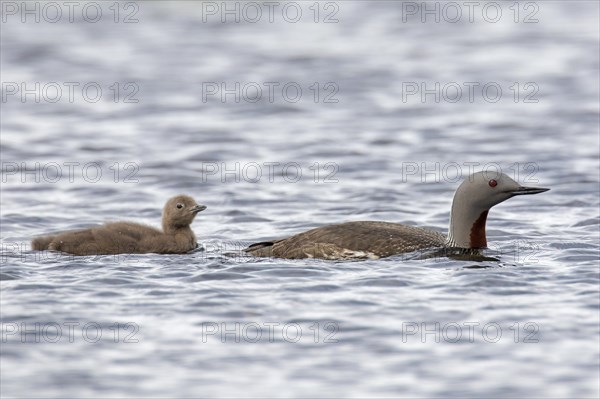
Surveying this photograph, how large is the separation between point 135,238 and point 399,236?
2.33m

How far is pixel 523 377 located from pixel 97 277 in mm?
3814

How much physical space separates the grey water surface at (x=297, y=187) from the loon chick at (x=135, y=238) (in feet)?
0.66

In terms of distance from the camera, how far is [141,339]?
985 centimetres

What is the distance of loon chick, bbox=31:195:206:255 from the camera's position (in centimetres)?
1261

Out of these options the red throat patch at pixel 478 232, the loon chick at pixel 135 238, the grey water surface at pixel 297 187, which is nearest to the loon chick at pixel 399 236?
the red throat patch at pixel 478 232

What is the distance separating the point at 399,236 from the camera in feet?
40.7

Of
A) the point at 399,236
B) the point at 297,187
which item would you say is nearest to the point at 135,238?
the point at 399,236

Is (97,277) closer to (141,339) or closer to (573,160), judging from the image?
(141,339)

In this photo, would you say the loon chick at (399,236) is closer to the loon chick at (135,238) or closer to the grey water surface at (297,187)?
the grey water surface at (297,187)

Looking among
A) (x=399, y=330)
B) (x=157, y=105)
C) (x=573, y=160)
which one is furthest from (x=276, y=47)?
(x=399, y=330)

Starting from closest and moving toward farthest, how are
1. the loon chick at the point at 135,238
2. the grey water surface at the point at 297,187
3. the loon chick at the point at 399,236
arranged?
the grey water surface at the point at 297,187 < the loon chick at the point at 399,236 < the loon chick at the point at 135,238

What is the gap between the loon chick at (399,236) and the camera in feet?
40.3

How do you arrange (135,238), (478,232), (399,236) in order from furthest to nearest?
(135,238) → (478,232) → (399,236)

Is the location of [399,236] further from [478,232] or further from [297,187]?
[297,187]
